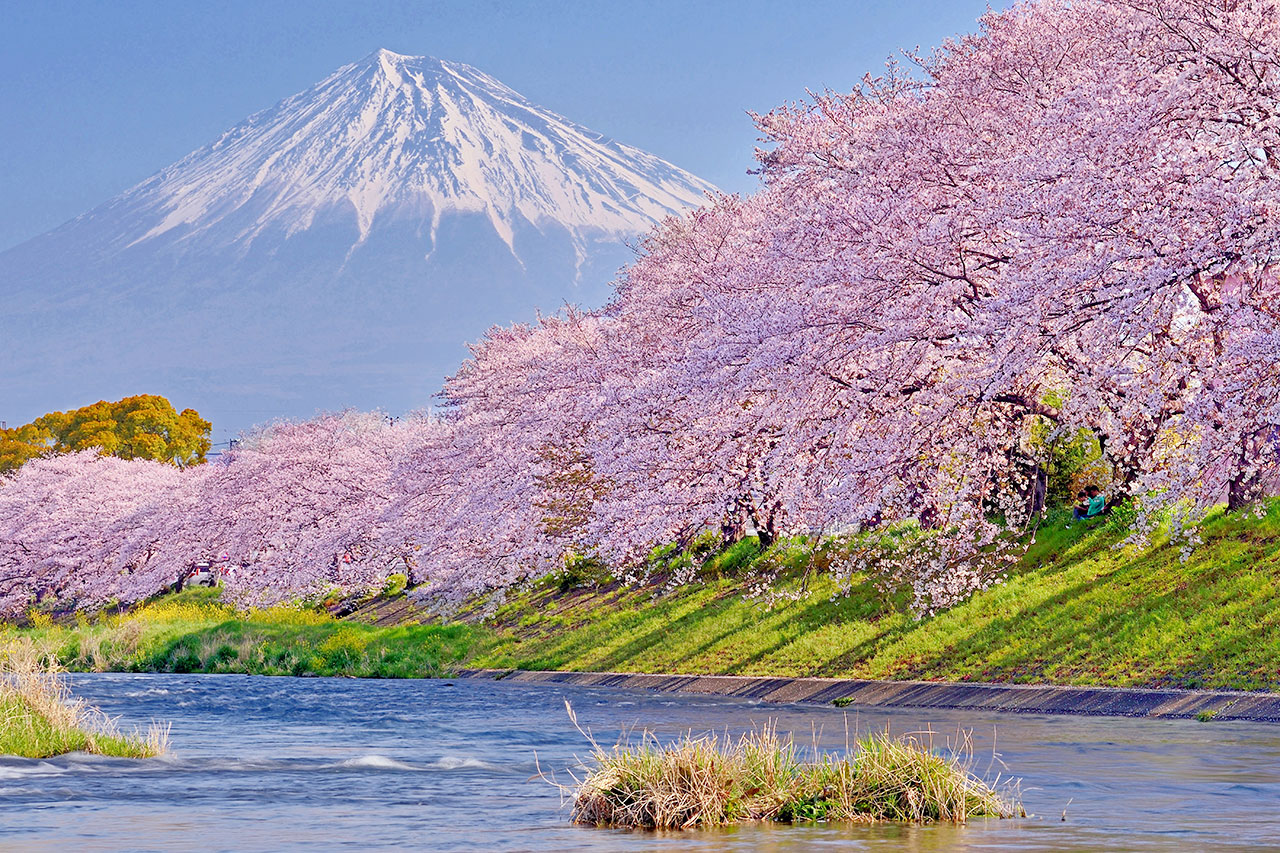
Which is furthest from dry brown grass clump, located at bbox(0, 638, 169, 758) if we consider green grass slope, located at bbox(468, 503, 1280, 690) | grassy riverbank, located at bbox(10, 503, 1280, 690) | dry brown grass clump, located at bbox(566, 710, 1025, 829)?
green grass slope, located at bbox(468, 503, 1280, 690)

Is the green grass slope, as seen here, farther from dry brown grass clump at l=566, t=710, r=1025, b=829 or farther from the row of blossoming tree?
dry brown grass clump at l=566, t=710, r=1025, b=829

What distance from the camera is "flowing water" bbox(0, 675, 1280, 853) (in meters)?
11.1

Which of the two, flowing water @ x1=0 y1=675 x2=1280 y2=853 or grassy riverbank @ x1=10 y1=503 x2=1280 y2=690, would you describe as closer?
flowing water @ x1=0 y1=675 x2=1280 y2=853

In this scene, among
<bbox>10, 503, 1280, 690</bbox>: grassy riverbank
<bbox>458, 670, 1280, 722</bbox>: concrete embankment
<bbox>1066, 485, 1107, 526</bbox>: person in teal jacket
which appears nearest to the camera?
<bbox>458, 670, 1280, 722</bbox>: concrete embankment

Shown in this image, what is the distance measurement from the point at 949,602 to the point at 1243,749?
1011 cm

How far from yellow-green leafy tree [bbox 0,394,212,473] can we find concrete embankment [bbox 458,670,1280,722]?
239 ft

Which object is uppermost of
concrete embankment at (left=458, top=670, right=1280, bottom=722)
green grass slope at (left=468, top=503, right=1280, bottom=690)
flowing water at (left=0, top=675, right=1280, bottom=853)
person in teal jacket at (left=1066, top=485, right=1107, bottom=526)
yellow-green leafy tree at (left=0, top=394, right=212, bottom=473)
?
yellow-green leafy tree at (left=0, top=394, right=212, bottom=473)

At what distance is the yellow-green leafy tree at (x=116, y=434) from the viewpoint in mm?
97562

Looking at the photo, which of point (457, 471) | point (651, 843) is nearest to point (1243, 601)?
point (651, 843)

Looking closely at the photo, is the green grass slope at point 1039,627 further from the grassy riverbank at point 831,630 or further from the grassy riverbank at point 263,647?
the grassy riverbank at point 263,647

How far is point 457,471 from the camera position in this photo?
1481 inches

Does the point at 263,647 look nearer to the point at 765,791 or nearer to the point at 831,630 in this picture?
the point at 831,630

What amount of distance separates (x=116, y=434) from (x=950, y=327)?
89384 mm

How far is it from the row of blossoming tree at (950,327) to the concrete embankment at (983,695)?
1728mm
